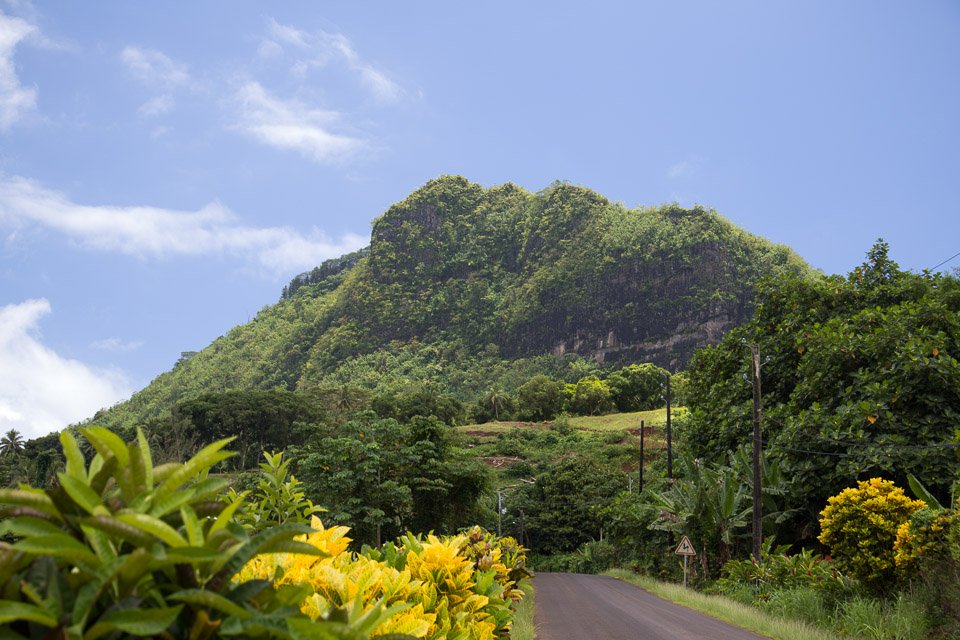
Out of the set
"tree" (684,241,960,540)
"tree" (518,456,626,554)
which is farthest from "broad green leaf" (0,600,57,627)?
"tree" (518,456,626,554)

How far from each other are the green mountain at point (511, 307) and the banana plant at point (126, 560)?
131246 millimetres

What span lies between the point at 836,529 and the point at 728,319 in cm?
14050

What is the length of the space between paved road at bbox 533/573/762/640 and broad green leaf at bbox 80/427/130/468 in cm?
1197

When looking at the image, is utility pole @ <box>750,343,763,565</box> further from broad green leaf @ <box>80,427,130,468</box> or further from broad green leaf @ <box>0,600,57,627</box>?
broad green leaf @ <box>0,600,57,627</box>

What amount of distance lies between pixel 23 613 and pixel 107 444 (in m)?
0.44

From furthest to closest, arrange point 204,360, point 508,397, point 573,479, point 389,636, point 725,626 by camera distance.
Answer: point 204,360 < point 508,397 < point 573,479 < point 725,626 < point 389,636

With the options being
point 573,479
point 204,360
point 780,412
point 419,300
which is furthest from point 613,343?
point 780,412

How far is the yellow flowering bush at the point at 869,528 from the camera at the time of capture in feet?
44.5

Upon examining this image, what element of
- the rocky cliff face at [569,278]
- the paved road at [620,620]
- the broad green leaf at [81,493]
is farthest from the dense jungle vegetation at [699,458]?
the rocky cliff face at [569,278]

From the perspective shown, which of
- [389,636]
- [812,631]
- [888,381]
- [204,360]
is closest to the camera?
[389,636]

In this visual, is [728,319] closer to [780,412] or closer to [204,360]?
[204,360]

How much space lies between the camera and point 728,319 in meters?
148

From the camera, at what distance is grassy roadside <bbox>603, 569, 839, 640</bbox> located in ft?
39.6

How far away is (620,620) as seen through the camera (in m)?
15.1
